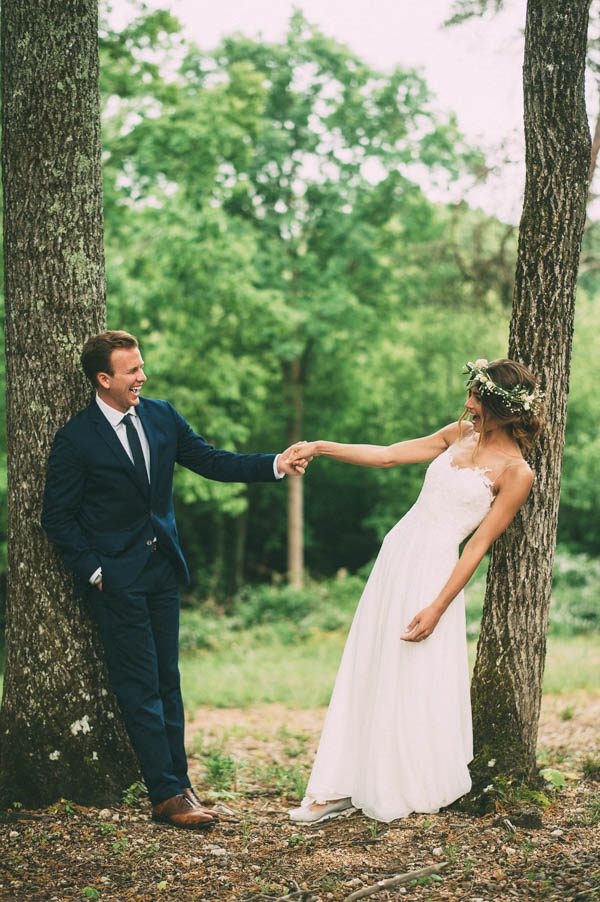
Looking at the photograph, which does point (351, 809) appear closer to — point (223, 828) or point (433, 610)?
point (223, 828)

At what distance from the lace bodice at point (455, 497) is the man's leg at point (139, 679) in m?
1.55

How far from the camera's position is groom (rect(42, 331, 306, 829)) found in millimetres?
4418

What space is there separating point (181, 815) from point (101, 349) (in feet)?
7.82

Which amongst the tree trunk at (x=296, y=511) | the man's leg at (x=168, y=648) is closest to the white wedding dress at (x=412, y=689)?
the man's leg at (x=168, y=648)

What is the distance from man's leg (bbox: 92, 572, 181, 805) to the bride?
797 mm

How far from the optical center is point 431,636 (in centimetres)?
449

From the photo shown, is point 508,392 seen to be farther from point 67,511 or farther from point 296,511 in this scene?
point 296,511

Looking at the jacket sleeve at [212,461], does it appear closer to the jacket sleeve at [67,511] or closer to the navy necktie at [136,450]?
the navy necktie at [136,450]

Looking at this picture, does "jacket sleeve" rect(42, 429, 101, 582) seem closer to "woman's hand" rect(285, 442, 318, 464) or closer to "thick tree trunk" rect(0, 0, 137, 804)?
"thick tree trunk" rect(0, 0, 137, 804)

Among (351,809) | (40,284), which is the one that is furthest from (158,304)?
(351,809)

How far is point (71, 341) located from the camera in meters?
4.72

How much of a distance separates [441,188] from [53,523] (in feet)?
58.8

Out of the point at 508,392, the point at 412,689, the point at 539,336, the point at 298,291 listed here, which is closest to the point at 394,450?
the point at 508,392

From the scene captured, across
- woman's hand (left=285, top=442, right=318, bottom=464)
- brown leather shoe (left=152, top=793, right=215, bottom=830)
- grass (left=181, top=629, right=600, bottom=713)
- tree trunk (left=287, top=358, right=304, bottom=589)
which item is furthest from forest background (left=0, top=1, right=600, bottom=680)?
brown leather shoe (left=152, top=793, right=215, bottom=830)
